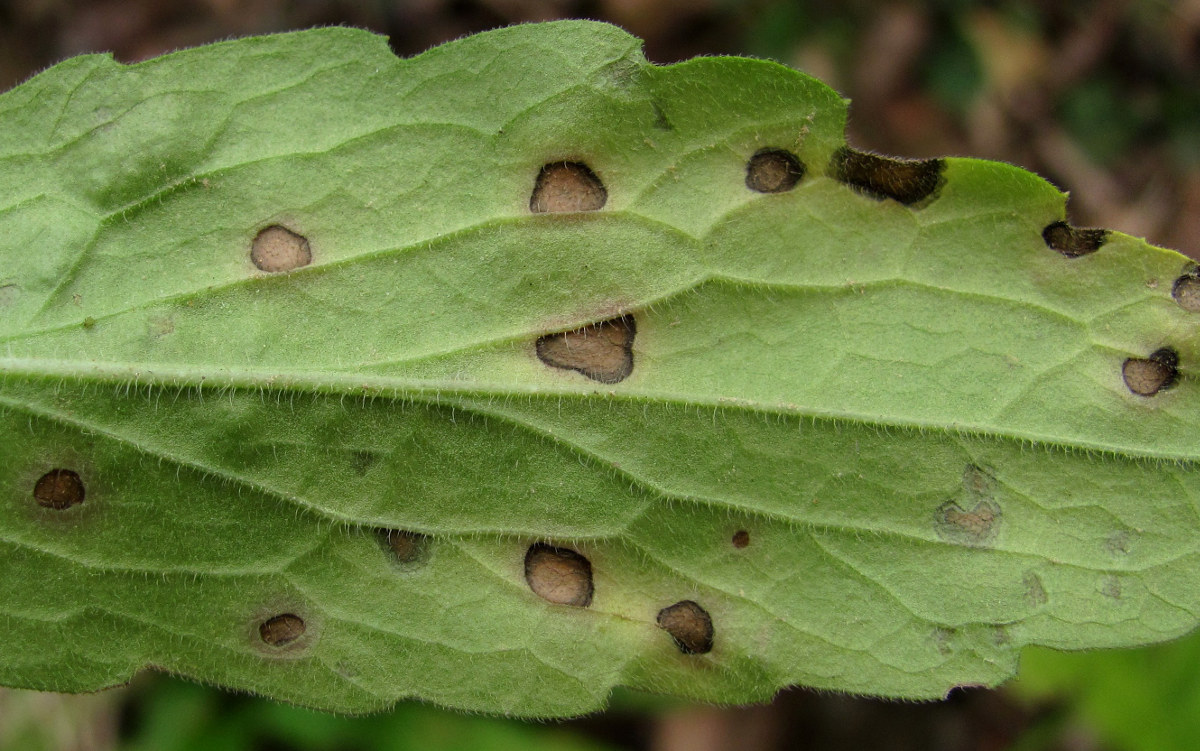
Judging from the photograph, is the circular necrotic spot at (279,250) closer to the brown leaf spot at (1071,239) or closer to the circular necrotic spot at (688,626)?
the circular necrotic spot at (688,626)

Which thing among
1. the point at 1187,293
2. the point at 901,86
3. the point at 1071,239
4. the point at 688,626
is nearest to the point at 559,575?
the point at 688,626

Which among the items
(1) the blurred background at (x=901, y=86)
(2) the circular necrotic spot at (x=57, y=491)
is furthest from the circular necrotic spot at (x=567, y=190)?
(1) the blurred background at (x=901, y=86)

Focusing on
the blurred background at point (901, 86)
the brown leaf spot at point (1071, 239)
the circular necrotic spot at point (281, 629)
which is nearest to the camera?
the brown leaf spot at point (1071, 239)

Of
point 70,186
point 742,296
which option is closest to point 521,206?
point 742,296

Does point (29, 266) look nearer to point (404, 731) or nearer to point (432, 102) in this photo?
point (432, 102)

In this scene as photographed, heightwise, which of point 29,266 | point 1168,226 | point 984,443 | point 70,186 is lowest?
point 1168,226

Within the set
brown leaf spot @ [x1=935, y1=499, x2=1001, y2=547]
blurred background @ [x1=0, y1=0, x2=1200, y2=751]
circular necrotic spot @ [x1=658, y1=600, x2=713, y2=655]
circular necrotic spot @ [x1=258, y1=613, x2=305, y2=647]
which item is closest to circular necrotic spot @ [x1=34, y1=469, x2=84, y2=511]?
circular necrotic spot @ [x1=258, y1=613, x2=305, y2=647]

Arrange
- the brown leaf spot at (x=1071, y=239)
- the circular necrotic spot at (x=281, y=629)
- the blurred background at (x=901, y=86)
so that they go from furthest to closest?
1. the blurred background at (x=901, y=86)
2. the circular necrotic spot at (x=281, y=629)
3. the brown leaf spot at (x=1071, y=239)

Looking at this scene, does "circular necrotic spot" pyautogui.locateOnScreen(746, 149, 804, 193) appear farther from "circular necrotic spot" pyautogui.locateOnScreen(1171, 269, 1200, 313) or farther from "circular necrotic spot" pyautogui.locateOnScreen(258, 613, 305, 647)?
"circular necrotic spot" pyautogui.locateOnScreen(258, 613, 305, 647)
